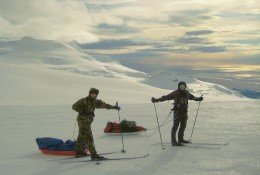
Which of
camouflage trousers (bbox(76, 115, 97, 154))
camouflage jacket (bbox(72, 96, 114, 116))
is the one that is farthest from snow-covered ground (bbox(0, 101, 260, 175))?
camouflage jacket (bbox(72, 96, 114, 116))

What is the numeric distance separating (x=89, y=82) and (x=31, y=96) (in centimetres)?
2706

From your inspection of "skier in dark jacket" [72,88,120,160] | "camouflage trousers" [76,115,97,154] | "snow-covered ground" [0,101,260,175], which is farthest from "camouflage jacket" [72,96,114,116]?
"snow-covered ground" [0,101,260,175]

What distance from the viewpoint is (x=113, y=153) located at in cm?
1145

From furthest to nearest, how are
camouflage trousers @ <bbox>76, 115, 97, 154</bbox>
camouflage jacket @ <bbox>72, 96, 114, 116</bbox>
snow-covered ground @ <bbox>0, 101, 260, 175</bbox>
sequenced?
camouflage trousers @ <bbox>76, 115, 97, 154</bbox> < camouflage jacket @ <bbox>72, 96, 114, 116</bbox> < snow-covered ground @ <bbox>0, 101, 260, 175</bbox>

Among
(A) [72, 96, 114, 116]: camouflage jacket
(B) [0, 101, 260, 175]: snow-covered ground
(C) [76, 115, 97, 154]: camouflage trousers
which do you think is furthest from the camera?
(C) [76, 115, 97, 154]: camouflage trousers

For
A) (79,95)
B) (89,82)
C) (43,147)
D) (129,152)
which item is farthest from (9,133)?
(89,82)

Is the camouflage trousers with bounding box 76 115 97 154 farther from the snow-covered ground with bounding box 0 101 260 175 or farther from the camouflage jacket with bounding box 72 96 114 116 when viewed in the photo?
the snow-covered ground with bounding box 0 101 260 175

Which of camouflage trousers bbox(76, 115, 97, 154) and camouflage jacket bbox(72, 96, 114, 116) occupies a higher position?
camouflage jacket bbox(72, 96, 114, 116)

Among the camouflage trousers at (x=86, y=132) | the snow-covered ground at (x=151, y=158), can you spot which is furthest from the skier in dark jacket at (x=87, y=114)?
the snow-covered ground at (x=151, y=158)

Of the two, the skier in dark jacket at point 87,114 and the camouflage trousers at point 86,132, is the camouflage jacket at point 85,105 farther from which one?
the camouflage trousers at point 86,132

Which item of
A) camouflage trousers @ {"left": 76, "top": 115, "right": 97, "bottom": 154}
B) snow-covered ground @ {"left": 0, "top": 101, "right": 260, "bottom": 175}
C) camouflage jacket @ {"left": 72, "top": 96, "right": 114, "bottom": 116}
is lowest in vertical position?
snow-covered ground @ {"left": 0, "top": 101, "right": 260, "bottom": 175}

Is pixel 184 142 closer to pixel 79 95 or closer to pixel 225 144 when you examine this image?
pixel 225 144

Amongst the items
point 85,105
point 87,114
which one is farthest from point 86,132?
point 85,105

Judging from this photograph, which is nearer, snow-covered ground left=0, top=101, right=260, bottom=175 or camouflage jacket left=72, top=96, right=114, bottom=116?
snow-covered ground left=0, top=101, right=260, bottom=175
